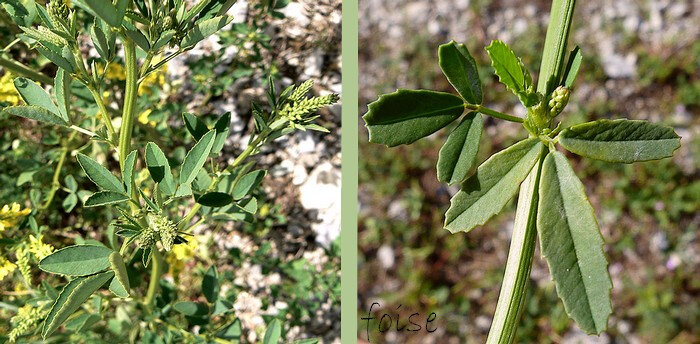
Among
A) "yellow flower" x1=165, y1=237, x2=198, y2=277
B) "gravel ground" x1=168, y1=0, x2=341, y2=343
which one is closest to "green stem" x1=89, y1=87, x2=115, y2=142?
"yellow flower" x1=165, y1=237, x2=198, y2=277

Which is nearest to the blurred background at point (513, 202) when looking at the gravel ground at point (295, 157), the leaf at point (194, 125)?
the gravel ground at point (295, 157)

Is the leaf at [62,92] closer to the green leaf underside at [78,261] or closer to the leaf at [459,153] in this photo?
the green leaf underside at [78,261]

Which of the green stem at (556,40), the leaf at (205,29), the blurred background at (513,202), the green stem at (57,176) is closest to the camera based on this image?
the green stem at (556,40)

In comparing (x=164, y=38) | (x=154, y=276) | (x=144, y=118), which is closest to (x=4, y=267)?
(x=154, y=276)

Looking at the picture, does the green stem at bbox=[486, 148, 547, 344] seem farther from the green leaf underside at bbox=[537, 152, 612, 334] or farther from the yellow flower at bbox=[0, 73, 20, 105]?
the yellow flower at bbox=[0, 73, 20, 105]

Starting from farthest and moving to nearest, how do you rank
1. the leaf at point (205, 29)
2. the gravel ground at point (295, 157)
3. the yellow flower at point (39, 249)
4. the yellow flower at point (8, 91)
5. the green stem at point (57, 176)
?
the gravel ground at point (295, 157) → the green stem at point (57, 176) → the yellow flower at point (8, 91) → the yellow flower at point (39, 249) → the leaf at point (205, 29)

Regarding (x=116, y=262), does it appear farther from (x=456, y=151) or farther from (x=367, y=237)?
(x=367, y=237)

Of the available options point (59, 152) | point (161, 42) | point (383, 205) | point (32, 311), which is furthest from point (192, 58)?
point (161, 42)
